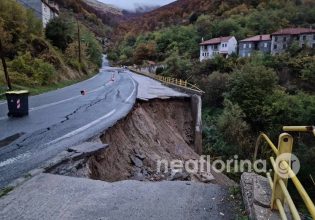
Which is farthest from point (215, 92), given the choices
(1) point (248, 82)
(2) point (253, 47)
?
(2) point (253, 47)

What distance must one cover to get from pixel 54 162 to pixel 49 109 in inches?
362

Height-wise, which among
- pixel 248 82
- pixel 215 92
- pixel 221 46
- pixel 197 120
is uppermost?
pixel 221 46

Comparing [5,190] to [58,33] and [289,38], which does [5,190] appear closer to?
[58,33]

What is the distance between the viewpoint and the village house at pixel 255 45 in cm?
7575

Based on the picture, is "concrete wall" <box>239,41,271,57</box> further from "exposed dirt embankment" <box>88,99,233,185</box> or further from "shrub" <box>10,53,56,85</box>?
"exposed dirt embankment" <box>88,99,233,185</box>

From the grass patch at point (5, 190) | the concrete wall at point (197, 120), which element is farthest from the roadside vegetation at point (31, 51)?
the grass patch at point (5, 190)

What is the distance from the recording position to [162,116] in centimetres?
2102

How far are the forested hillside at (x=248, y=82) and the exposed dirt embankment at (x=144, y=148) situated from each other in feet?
11.3

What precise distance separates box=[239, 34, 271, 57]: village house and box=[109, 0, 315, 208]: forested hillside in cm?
1080

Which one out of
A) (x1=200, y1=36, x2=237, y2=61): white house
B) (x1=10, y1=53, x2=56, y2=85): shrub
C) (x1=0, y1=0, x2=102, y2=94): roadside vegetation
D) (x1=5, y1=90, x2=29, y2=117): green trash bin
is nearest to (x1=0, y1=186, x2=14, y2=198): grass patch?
(x1=5, y1=90, x2=29, y2=117): green trash bin

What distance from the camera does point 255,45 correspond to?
77.9 m

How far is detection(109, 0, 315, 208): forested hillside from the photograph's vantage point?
26344 mm

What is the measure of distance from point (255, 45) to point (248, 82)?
46.6 m

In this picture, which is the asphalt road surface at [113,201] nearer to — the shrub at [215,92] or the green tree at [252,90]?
the green tree at [252,90]
